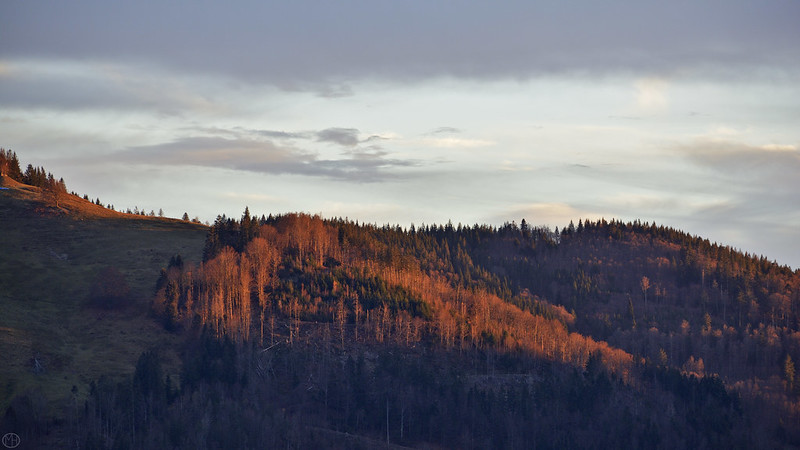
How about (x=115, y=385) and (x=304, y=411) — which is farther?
(x=304, y=411)

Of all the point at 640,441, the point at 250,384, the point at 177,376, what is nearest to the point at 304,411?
the point at 250,384

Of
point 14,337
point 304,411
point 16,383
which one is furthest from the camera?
point 304,411

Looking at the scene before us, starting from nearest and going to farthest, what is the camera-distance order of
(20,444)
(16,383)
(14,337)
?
(20,444) < (16,383) < (14,337)

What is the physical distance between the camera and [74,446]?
155m

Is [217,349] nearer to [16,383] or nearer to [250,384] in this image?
[250,384]

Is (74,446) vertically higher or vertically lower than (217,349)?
lower

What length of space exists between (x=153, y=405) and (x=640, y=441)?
3578 inches

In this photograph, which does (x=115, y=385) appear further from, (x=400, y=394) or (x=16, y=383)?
(x=400, y=394)

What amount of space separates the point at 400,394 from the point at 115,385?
54.2 meters

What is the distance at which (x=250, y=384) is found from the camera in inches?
7569

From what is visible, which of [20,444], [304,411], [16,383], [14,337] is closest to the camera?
[20,444]

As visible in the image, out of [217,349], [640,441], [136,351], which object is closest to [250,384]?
[217,349]

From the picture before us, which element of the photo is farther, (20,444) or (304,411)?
(304,411)

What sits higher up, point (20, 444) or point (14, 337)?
point (14, 337)
